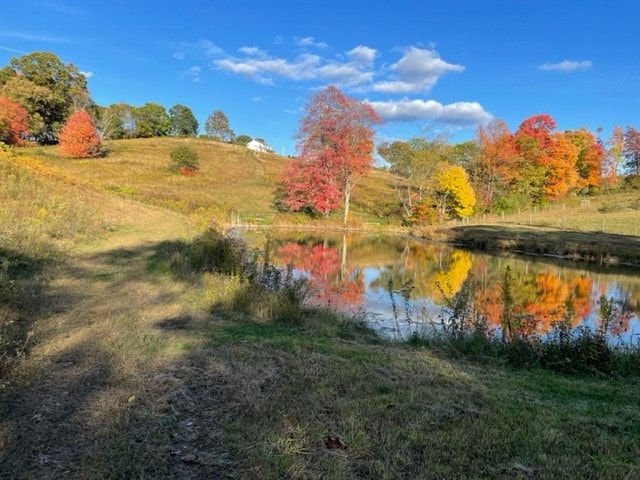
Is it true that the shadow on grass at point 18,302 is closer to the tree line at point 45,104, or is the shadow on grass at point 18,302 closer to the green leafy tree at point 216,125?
the tree line at point 45,104

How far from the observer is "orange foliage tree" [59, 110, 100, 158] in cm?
5369

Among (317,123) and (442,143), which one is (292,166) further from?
(442,143)

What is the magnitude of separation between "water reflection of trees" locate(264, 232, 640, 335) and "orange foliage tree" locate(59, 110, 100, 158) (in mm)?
39097

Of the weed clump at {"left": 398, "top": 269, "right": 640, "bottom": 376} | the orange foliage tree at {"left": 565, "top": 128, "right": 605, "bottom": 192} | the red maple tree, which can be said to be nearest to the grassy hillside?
the red maple tree

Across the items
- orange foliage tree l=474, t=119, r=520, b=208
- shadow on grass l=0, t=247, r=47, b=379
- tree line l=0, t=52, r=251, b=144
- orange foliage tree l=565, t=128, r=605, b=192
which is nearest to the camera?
shadow on grass l=0, t=247, r=47, b=379

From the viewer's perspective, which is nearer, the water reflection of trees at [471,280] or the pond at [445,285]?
the pond at [445,285]

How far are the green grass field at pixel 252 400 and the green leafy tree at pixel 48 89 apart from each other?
63.9m

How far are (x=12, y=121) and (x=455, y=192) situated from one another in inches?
2065

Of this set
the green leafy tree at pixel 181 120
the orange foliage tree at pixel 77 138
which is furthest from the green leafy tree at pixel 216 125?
the orange foliage tree at pixel 77 138

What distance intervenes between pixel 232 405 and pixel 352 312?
22.7ft

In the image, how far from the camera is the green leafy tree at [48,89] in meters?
60.9

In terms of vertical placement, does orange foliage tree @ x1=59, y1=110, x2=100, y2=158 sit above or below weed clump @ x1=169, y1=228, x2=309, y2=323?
above

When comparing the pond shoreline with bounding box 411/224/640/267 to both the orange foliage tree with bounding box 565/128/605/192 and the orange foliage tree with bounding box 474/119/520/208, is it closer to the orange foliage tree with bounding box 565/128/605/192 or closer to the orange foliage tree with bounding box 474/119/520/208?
the orange foliage tree with bounding box 474/119/520/208

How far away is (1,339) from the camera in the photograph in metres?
4.51
